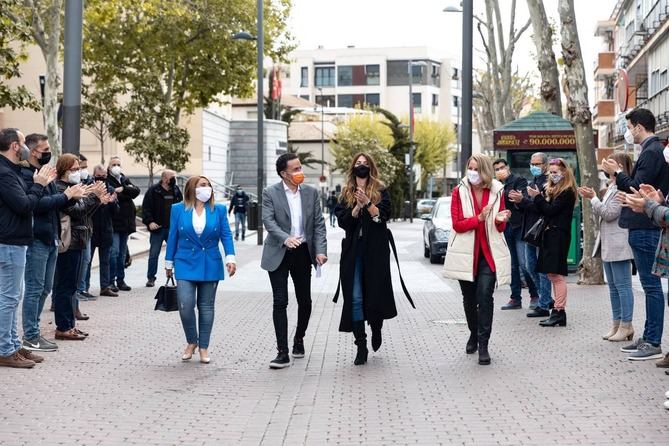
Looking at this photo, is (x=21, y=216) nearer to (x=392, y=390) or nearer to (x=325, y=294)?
(x=392, y=390)

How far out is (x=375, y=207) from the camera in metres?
9.27

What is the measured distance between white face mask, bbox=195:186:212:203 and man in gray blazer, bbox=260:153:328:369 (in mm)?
493

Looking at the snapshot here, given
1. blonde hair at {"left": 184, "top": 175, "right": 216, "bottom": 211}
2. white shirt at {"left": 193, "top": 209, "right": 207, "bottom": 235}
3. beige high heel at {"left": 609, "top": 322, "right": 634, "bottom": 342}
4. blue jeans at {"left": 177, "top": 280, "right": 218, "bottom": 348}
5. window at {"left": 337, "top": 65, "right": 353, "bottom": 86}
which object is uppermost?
window at {"left": 337, "top": 65, "right": 353, "bottom": 86}

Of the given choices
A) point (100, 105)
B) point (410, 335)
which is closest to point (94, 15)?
point (100, 105)

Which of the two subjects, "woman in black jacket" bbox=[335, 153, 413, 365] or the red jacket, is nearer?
"woman in black jacket" bbox=[335, 153, 413, 365]

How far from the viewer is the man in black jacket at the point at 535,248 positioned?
12087 millimetres

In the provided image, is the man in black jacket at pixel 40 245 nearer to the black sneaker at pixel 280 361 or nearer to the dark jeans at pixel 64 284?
the dark jeans at pixel 64 284

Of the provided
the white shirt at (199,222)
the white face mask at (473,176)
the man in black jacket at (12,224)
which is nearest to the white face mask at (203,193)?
the white shirt at (199,222)

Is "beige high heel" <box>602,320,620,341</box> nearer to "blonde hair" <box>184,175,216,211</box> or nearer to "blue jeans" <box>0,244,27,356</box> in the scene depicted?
"blonde hair" <box>184,175,216,211</box>

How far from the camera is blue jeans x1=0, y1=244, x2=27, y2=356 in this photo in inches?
345

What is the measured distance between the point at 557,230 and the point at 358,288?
319 centimetres

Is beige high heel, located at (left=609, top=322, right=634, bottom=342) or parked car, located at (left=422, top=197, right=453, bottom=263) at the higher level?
parked car, located at (left=422, top=197, right=453, bottom=263)

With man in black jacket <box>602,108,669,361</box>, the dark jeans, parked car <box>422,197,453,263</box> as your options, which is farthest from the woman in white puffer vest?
parked car <box>422,197,453,263</box>

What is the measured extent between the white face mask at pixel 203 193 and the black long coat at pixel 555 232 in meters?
3.98
